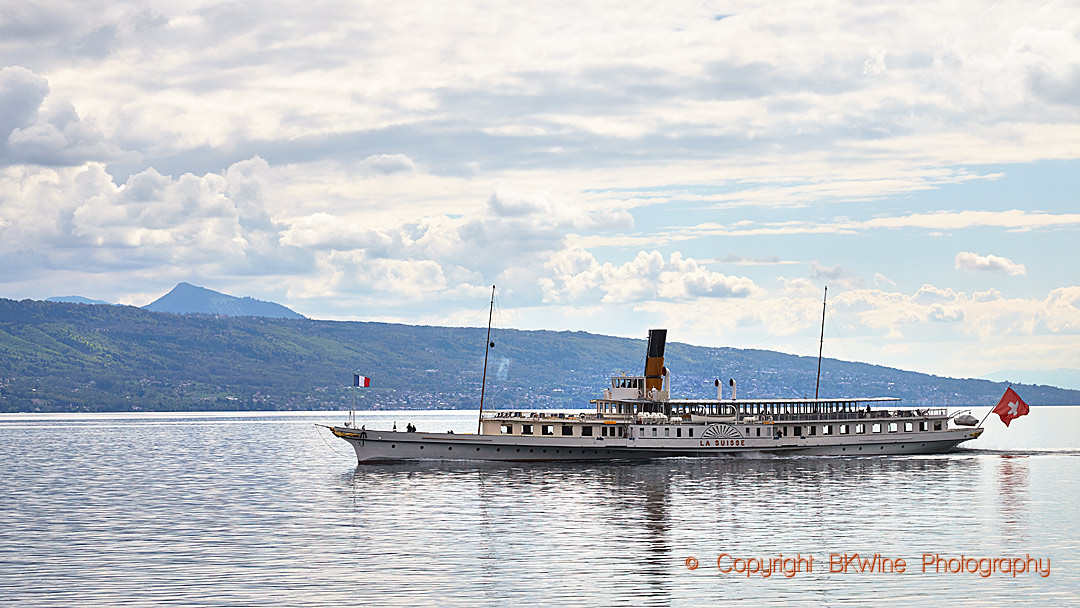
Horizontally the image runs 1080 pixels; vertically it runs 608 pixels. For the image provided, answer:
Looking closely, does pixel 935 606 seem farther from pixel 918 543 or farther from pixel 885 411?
pixel 885 411

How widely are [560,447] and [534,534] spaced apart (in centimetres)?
4813

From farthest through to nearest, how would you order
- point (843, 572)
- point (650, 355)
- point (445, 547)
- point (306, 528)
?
point (650, 355), point (306, 528), point (445, 547), point (843, 572)

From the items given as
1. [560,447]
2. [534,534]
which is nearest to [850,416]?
[560,447]

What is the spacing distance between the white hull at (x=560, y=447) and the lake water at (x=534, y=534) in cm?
146

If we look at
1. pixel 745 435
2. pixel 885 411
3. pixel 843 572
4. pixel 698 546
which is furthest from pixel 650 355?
pixel 843 572

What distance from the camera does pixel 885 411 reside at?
12875cm

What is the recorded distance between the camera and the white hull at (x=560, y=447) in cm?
11088

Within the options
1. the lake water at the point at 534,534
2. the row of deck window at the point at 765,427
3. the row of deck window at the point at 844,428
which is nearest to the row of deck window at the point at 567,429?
the row of deck window at the point at 765,427

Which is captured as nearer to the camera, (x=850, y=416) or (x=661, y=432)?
(x=661, y=432)

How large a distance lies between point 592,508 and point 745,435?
45786 millimetres

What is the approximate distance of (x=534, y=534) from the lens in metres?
64.7

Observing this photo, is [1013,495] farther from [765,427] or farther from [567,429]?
[567,429]

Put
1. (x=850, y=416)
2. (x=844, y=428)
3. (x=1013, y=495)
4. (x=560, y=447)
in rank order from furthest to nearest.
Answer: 1. (x=850, y=416)
2. (x=844, y=428)
3. (x=560, y=447)
4. (x=1013, y=495)

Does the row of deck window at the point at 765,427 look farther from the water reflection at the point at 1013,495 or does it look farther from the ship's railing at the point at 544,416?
the water reflection at the point at 1013,495
